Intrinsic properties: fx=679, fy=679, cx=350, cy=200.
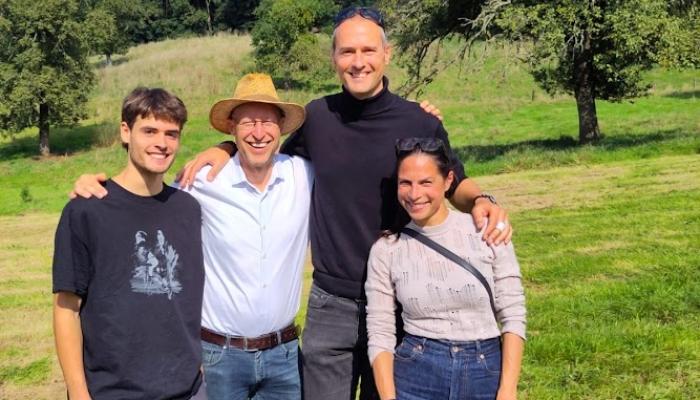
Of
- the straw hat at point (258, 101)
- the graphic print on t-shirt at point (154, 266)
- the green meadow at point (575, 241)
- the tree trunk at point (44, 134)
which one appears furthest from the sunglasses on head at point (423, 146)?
the tree trunk at point (44, 134)

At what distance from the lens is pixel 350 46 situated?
325cm

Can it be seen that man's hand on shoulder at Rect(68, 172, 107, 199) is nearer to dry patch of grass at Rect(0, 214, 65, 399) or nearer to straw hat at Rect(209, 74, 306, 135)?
straw hat at Rect(209, 74, 306, 135)

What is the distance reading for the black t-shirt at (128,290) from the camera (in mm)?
2727

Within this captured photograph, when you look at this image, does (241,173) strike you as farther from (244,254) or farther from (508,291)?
(508,291)

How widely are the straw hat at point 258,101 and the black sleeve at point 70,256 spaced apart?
0.95 m

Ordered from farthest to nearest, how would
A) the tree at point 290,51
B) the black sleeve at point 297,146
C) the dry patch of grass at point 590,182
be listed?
the tree at point 290,51 < the dry patch of grass at point 590,182 < the black sleeve at point 297,146

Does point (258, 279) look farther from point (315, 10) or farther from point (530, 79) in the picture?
point (315, 10)

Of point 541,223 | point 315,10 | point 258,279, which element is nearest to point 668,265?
point 541,223

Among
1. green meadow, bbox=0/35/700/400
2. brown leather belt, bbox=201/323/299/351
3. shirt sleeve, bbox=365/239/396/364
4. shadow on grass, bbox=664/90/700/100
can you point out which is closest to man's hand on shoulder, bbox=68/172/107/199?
brown leather belt, bbox=201/323/299/351

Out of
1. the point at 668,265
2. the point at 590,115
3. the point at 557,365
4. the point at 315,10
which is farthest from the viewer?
the point at 315,10

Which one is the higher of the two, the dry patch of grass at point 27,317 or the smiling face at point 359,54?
the smiling face at point 359,54

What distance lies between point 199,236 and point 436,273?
1099mm

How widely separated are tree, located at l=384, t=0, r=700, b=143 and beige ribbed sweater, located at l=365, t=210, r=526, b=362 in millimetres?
16020

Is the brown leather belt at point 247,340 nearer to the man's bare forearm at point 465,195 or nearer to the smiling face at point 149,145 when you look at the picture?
the smiling face at point 149,145
